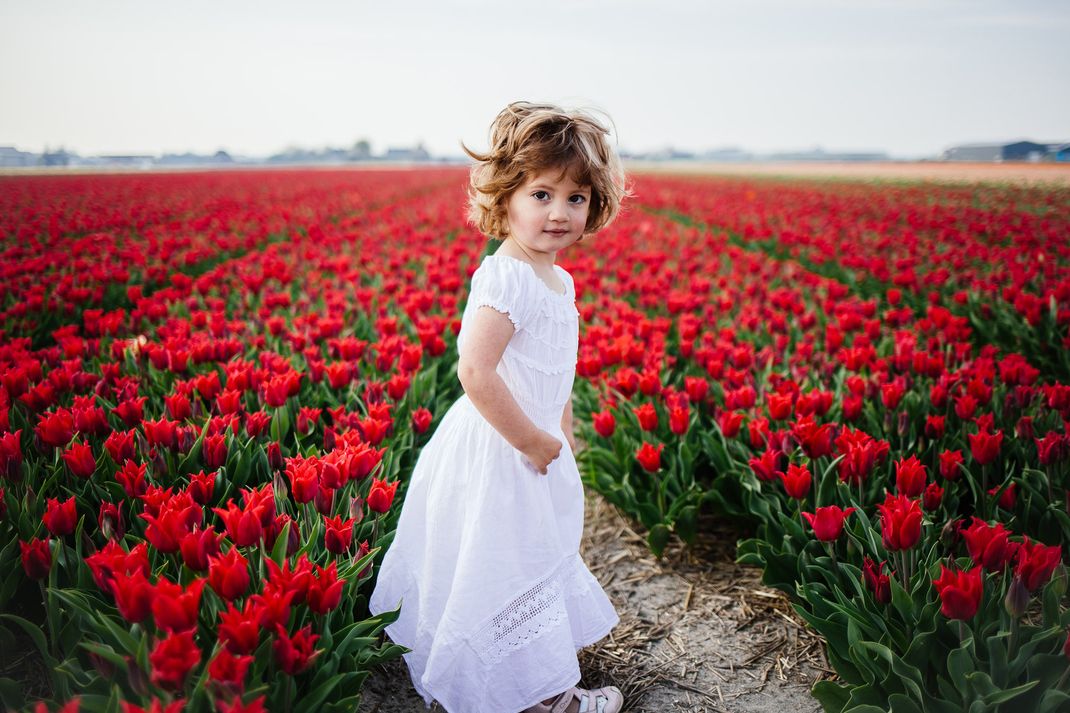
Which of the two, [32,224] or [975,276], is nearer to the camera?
[975,276]

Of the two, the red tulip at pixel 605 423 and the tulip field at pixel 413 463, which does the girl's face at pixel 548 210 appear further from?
the red tulip at pixel 605 423

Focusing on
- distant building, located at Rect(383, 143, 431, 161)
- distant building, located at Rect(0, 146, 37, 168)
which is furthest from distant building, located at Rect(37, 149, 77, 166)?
distant building, located at Rect(383, 143, 431, 161)

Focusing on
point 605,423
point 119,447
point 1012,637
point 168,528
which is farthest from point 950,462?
point 119,447

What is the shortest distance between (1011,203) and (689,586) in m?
12.1

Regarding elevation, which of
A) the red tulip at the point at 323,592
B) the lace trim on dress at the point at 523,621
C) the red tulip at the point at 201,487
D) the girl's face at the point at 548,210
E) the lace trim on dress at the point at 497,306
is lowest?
the lace trim on dress at the point at 523,621

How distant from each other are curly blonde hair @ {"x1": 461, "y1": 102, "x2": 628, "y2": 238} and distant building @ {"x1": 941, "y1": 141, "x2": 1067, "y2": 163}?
16.8ft

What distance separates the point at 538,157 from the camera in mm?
1692

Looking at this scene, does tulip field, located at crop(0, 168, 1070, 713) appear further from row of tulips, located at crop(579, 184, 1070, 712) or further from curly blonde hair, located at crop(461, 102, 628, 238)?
curly blonde hair, located at crop(461, 102, 628, 238)

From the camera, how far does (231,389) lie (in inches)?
100

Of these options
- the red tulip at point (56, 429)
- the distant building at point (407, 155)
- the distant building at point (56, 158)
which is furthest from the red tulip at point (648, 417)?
the distant building at point (407, 155)

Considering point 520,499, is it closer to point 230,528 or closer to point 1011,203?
point 230,528

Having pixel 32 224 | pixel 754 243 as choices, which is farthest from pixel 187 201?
pixel 754 243

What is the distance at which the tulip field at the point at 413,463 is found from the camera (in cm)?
139

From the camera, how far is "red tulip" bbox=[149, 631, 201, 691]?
3.54ft
